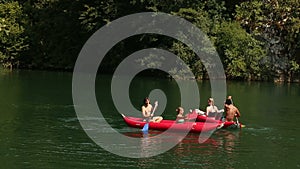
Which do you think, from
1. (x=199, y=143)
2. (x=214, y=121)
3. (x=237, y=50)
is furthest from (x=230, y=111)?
(x=237, y=50)

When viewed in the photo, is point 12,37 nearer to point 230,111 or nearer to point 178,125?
point 230,111

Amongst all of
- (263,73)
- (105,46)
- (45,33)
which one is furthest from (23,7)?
(263,73)

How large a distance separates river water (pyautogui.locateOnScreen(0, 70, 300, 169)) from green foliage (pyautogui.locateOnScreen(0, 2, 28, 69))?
23285 mm

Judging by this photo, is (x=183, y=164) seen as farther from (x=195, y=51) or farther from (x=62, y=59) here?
(x=62, y=59)

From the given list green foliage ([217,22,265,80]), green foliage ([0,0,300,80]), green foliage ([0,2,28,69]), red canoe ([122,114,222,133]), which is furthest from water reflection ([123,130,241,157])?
green foliage ([0,2,28,69])

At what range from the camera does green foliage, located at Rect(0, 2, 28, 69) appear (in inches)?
2221

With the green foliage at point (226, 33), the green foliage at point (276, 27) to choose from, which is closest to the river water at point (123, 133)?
the green foliage at point (226, 33)

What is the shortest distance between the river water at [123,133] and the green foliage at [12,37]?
76.4 feet

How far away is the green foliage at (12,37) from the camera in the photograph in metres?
56.4

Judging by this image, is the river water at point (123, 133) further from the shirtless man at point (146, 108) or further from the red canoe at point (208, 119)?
the shirtless man at point (146, 108)

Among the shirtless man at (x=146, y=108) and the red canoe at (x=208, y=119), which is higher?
the shirtless man at (x=146, y=108)

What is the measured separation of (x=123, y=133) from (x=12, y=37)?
38.7 meters

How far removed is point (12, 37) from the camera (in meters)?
57.0

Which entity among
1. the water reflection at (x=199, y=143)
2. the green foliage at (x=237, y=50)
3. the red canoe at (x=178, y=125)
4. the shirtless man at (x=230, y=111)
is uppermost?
the green foliage at (x=237, y=50)
